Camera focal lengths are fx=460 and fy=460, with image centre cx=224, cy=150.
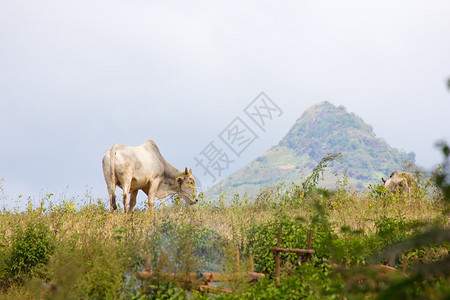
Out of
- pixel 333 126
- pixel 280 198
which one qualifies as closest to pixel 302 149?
pixel 333 126

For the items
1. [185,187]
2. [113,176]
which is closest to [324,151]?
[185,187]

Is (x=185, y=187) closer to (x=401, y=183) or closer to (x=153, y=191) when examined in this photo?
(x=153, y=191)

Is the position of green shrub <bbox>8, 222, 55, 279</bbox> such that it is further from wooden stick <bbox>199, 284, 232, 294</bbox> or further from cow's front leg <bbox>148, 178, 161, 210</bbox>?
cow's front leg <bbox>148, 178, 161, 210</bbox>

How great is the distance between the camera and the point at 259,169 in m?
146

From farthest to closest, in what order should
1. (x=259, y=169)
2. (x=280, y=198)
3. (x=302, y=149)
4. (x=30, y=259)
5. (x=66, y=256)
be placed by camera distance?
(x=302, y=149) → (x=259, y=169) → (x=280, y=198) → (x=30, y=259) → (x=66, y=256)

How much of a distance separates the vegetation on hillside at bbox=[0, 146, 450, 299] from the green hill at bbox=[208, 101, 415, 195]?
110 metres

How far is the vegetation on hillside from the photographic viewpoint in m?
4.74

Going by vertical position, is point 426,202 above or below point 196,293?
above

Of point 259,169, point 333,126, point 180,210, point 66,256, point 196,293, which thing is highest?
point 333,126

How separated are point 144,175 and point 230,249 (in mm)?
6463

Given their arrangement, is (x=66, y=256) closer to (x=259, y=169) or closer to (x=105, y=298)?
(x=105, y=298)

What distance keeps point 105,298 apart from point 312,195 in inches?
315

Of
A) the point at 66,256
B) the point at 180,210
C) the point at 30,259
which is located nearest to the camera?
the point at 66,256

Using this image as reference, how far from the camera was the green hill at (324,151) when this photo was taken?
133500mm
